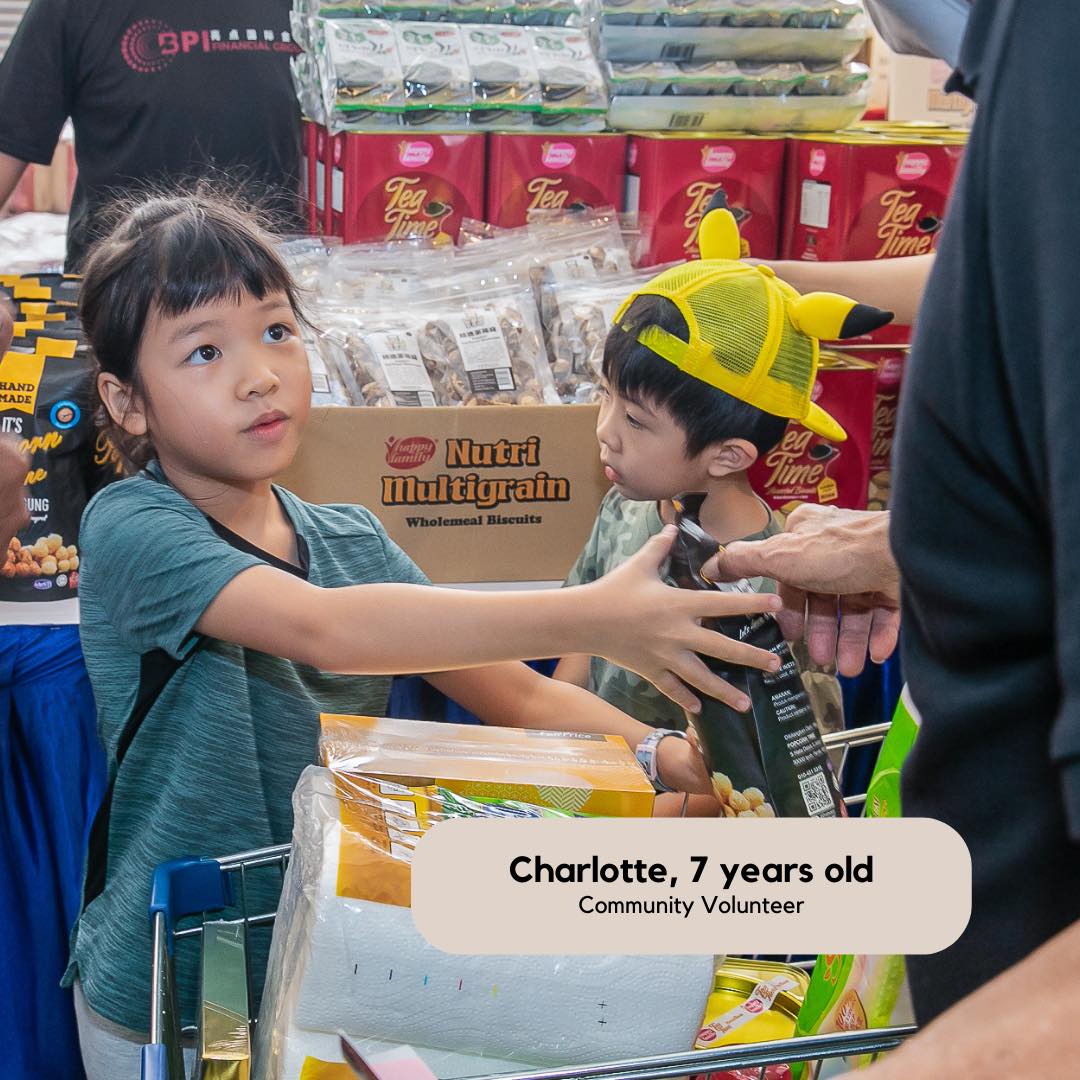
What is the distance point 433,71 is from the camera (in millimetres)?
2348

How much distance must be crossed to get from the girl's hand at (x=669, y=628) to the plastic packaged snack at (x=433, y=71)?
5.18 feet

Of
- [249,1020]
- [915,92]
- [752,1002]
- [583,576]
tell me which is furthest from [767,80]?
[915,92]

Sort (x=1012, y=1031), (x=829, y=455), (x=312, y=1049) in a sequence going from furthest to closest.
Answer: (x=829, y=455) → (x=312, y=1049) → (x=1012, y=1031)

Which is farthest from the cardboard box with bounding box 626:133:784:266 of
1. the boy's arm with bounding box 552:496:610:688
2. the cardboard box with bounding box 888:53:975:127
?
the cardboard box with bounding box 888:53:975:127

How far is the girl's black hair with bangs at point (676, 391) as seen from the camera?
161 centimetres

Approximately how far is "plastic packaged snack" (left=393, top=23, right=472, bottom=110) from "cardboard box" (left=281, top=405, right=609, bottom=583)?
2.39 feet

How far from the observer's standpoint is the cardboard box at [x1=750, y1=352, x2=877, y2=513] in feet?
6.64

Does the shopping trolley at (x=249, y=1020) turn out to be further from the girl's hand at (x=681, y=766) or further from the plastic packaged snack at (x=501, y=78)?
the plastic packaged snack at (x=501, y=78)

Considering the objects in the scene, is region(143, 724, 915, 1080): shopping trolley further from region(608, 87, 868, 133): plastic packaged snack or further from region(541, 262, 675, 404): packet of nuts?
region(608, 87, 868, 133): plastic packaged snack

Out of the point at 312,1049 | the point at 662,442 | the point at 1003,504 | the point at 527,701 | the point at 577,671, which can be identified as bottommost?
the point at 577,671

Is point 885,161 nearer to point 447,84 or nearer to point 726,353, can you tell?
point 447,84

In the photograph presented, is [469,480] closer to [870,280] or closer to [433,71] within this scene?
[870,280]

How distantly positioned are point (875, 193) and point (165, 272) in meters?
1.43

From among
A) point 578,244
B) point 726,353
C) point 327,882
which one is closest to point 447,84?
point 578,244
